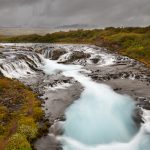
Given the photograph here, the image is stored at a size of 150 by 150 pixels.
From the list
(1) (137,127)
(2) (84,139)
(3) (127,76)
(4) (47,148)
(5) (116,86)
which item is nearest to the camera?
(4) (47,148)

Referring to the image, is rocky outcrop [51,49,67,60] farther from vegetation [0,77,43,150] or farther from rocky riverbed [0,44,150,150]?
vegetation [0,77,43,150]

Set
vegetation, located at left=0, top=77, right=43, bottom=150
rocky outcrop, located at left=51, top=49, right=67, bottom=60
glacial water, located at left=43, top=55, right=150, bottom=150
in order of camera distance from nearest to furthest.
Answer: vegetation, located at left=0, top=77, right=43, bottom=150 < glacial water, located at left=43, top=55, right=150, bottom=150 < rocky outcrop, located at left=51, top=49, right=67, bottom=60

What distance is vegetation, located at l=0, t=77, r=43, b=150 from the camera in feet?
85.2

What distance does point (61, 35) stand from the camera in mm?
151750

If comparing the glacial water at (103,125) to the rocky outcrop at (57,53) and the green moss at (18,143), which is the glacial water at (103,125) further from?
the rocky outcrop at (57,53)

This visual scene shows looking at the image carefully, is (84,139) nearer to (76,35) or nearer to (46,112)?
(46,112)

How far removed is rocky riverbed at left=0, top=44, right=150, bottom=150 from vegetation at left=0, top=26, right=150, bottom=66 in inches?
330

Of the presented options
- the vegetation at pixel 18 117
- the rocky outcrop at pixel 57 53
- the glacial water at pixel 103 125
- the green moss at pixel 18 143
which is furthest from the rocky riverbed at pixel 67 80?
the rocky outcrop at pixel 57 53

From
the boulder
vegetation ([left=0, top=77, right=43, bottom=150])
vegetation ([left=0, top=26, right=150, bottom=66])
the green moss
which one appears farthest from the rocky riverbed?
vegetation ([left=0, top=26, right=150, bottom=66])

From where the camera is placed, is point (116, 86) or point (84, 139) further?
point (116, 86)

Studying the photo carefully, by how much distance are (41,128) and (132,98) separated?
44.6 feet

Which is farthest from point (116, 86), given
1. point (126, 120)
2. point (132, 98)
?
point (126, 120)

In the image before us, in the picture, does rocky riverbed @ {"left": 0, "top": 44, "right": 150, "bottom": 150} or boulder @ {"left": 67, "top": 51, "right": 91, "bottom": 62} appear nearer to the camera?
rocky riverbed @ {"left": 0, "top": 44, "right": 150, "bottom": 150}

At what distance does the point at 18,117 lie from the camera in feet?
104
